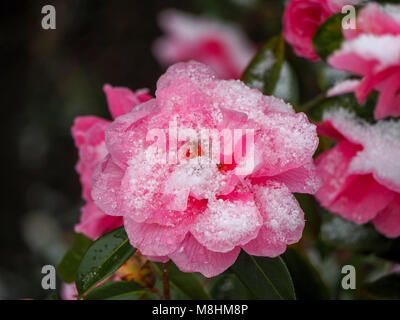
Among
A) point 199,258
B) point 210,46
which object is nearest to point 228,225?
point 199,258

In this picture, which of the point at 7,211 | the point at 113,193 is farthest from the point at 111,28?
the point at 113,193

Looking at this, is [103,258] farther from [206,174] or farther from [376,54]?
[376,54]

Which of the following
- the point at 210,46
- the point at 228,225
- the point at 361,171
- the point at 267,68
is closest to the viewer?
the point at 228,225

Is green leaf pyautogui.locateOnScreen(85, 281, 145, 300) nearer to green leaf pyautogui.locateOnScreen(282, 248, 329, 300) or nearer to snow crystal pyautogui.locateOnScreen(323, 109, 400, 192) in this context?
green leaf pyautogui.locateOnScreen(282, 248, 329, 300)

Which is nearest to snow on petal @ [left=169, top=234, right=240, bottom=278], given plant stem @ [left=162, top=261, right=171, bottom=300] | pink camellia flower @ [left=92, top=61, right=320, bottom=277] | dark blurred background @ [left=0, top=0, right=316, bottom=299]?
pink camellia flower @ [left=92, top=61, right=320, bottom=277]

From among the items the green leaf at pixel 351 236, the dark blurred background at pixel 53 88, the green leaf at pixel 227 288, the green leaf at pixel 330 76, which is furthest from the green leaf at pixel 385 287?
the dark blurred background at pixel 53 88
